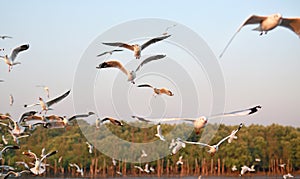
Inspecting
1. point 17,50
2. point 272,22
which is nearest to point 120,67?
point 17,50

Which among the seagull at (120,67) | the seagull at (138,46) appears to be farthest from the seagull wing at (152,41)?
the seagull at (120,67)

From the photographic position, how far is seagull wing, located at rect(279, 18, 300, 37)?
9414mm

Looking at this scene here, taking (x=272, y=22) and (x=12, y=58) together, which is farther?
(x=12, y=58)

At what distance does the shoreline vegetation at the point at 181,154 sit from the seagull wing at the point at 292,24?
169 ft

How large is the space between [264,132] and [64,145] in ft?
95.2

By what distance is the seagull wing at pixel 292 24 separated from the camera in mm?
9414

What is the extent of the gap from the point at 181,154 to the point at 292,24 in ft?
187

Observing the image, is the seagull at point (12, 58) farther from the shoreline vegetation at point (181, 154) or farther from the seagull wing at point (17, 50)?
the shoreline vegetation at point (181, 154)

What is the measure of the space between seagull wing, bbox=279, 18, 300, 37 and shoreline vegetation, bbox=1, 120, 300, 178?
51.6 m

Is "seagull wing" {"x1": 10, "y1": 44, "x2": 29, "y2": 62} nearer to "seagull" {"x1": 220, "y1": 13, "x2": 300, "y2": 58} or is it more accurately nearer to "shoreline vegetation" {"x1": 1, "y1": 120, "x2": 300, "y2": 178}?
"seagull" {"x1": 220, "y1": 13, "x2": 300, "y2": 58}

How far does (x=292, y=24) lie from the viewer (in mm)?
9492

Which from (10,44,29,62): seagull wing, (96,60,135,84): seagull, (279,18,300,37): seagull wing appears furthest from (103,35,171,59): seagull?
(279,18,300,37): seagull wing

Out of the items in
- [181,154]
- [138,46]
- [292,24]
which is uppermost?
[138,46]

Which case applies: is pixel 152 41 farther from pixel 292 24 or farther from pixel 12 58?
pixel 12 58
